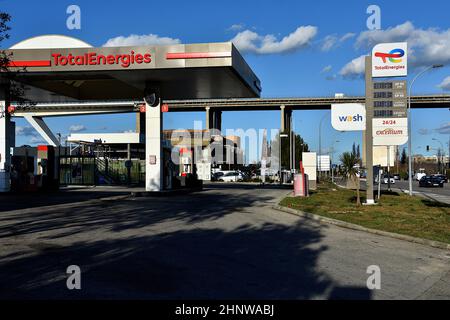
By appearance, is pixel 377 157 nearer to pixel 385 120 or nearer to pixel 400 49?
pixel 385 120

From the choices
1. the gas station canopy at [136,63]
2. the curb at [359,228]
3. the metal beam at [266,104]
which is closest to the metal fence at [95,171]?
the gas station canopy at [136,63]

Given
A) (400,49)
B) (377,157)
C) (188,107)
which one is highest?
(188,107)

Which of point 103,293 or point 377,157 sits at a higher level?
point 377,157

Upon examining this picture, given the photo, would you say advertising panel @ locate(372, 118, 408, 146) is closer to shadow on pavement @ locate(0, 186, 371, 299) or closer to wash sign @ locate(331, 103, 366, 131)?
wash sign @ locate(331, 103, 366, 131)

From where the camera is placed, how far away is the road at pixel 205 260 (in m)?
6.45

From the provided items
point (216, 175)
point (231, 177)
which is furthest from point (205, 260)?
point (216, 175)

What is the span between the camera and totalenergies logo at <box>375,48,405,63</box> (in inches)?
843

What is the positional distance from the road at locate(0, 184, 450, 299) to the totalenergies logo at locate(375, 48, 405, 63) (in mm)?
10164

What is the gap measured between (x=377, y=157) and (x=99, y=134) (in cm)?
5105

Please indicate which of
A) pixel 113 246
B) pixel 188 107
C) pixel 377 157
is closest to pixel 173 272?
pixel 113 246

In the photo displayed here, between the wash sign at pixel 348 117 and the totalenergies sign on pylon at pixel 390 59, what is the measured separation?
168 cm

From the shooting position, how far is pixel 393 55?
21484mm

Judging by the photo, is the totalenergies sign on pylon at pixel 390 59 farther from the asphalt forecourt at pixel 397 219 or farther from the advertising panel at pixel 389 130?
the asphalt forecourt at pixel 397 219
